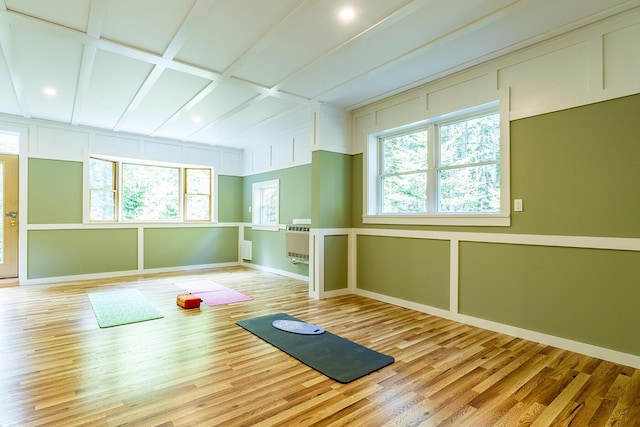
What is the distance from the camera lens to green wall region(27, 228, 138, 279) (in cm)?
555

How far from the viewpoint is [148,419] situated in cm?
188

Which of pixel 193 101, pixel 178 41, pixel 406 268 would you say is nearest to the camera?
pixel 178 41

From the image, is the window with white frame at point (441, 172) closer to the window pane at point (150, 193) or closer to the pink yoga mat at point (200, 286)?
the pink yoga mat at point (200, 286)

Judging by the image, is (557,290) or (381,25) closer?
(381,25)

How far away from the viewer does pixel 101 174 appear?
6.28 meters

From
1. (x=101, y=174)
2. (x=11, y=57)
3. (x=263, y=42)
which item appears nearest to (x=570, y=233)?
(x=263, y=42)

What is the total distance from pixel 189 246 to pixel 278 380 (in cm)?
547

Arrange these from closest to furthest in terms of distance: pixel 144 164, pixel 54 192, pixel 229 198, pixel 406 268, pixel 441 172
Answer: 1. pixel 441 172
2. pixel 406 268
3. pixel 54 192
4. pixel 144 164
5. pixel 229 198

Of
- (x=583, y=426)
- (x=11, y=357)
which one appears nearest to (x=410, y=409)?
(x=583, y=426)

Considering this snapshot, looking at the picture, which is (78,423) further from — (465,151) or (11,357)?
(465,151)

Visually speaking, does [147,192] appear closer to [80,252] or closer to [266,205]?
[80,252]

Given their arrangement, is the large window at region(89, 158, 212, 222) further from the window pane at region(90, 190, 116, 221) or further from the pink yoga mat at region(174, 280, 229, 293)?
the pink yoga mat at region(174, 280, 229, 293)

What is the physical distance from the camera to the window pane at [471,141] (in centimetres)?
353

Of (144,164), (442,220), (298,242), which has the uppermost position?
(144,164)
